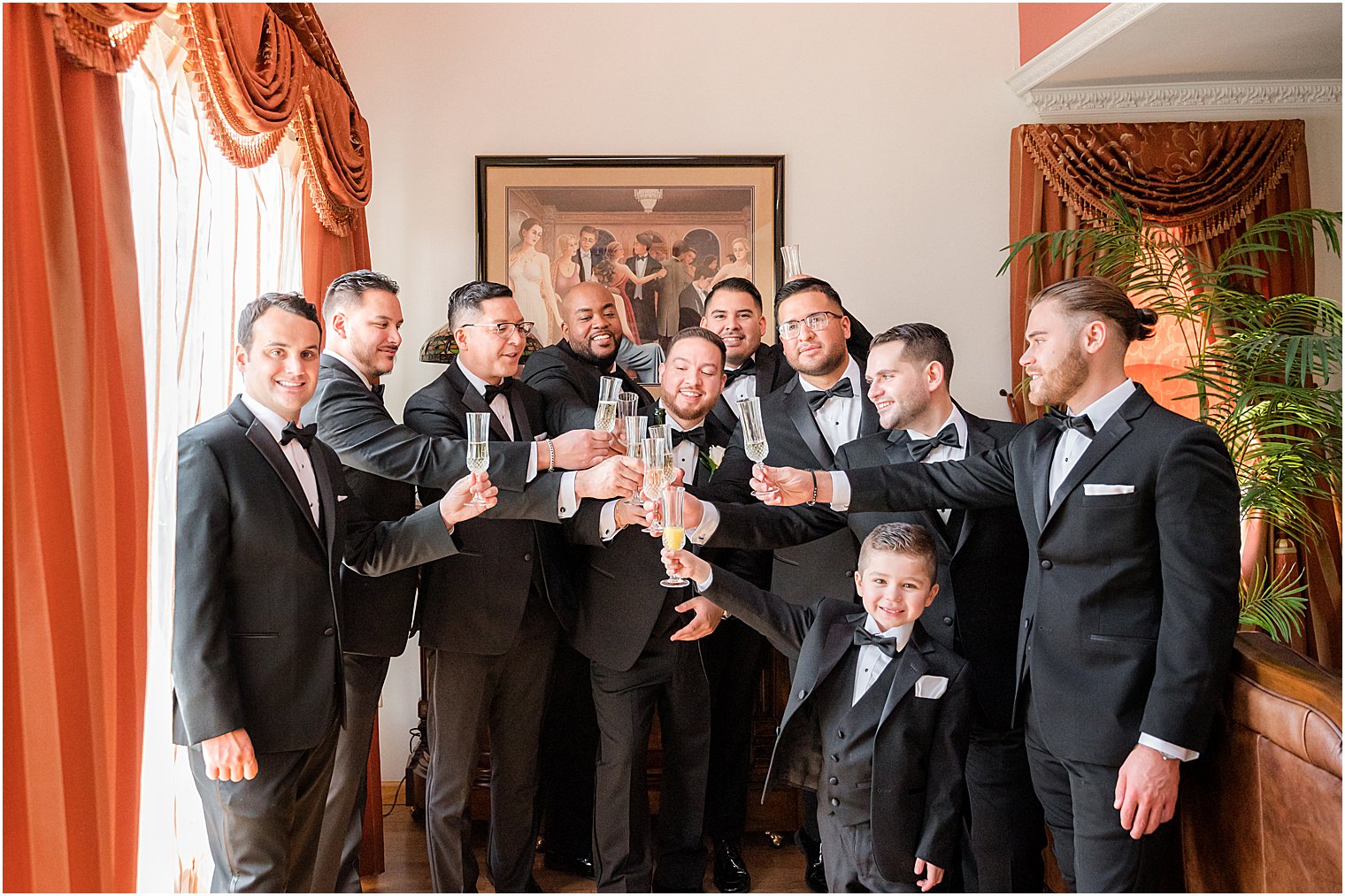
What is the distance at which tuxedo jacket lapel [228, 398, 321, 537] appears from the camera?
2.45 meters

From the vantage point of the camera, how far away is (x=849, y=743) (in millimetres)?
2609

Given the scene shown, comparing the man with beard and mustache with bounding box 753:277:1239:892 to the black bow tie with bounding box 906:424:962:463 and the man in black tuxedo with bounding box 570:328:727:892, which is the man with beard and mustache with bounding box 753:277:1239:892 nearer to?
the black bow tie with bounding box 906:424:962:463

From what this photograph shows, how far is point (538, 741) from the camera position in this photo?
332 cm

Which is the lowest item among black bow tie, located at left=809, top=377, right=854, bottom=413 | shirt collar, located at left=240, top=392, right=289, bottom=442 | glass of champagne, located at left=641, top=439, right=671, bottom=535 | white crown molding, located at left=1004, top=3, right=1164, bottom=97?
glass of champagne, located at left=641, top=439, right=671, bottom=535

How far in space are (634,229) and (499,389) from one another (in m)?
2.02

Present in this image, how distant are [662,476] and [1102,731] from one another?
3.92 feet

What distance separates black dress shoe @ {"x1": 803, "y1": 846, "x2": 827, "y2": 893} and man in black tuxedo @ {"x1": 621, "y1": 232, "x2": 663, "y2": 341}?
261cm

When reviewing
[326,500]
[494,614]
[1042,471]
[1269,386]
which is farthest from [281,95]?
[1269,386]

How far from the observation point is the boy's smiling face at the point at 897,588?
8.57 ft

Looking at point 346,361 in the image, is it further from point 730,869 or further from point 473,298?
point 730,869

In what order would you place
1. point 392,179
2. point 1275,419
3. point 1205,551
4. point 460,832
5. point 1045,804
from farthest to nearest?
1. point 392,179
2. point 1275,419
3. point 460,832
4. point 1045,804
5. point 1205,551

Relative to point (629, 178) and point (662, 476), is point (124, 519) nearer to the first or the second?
point (662, 476)

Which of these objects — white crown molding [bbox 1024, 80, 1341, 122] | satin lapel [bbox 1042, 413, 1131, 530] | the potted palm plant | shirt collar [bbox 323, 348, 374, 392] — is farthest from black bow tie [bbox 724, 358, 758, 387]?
white crown molding [bbox 1024, 80, 1341, 122]

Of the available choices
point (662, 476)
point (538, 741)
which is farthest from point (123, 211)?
point (538, 741)
